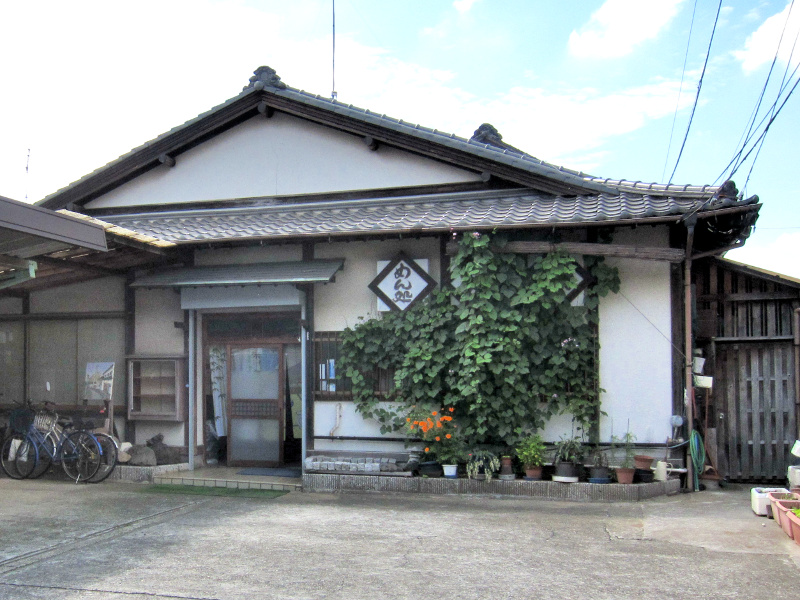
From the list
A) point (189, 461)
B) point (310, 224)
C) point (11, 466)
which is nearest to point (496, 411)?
point (310, 224)

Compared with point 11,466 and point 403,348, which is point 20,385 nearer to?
point 11,466

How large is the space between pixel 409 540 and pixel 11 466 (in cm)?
656

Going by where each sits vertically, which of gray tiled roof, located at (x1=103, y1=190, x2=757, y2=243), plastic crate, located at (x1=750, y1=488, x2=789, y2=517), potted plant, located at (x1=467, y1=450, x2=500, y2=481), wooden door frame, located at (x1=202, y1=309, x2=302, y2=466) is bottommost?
plastic crate, located at (x1=750, y1=488, x2=789, y2=517)

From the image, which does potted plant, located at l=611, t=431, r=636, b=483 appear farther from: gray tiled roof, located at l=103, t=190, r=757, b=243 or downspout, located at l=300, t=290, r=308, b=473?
downspout, located at l=300, t=290, r=308, b=473

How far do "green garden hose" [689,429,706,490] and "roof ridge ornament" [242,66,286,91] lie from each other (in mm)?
7518

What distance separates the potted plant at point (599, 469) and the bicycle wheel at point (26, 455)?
7.39m

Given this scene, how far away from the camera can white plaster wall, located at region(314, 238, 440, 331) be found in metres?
9.62

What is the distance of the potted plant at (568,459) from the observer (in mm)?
8445

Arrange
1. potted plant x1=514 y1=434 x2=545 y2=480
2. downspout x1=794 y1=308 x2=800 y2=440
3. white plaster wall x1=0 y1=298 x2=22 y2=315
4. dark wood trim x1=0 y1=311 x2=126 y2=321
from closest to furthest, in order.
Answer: potted plant x1=514 y1=434 x2=545 y2=480 → downspout x1=794 y1=308 x2=800 y2=440 → dark wood trim x1=0 y1=311 x2=126 y2=321 → white plaster wall x1=0 y1=298 x2=22 y2=315

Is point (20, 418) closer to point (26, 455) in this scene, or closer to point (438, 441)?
point (26, 455)

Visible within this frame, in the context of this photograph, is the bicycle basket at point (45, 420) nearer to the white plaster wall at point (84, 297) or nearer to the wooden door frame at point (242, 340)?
the white plaster wall at point (84, 297)

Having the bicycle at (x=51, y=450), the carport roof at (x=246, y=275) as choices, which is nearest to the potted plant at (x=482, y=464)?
the carport roof at (x=246, y=275)

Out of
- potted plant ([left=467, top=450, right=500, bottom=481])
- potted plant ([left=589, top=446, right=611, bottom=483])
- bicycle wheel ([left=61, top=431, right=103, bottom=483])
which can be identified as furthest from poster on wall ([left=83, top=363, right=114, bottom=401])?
potted plant ([left=589, top=446, right=611, bottom=483])

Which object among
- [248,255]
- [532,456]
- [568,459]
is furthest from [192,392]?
[568,459]
